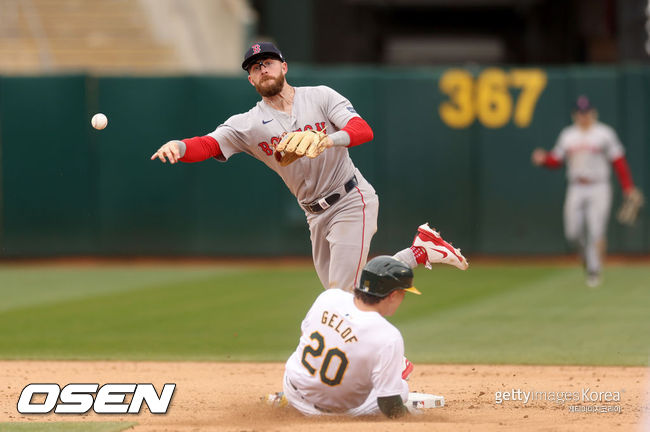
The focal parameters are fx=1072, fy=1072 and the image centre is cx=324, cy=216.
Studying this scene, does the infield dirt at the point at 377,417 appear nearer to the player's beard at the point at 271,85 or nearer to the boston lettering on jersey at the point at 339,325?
the boston lettering on jersey at the point at 339,325

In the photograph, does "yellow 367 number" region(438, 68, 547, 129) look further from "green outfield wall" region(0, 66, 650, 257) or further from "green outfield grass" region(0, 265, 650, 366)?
"green outfield grass" region(0, 265, 650, 366)

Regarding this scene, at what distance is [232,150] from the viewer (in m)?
6.96

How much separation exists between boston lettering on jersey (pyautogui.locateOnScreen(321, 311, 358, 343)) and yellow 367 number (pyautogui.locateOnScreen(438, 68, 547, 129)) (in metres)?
11.5

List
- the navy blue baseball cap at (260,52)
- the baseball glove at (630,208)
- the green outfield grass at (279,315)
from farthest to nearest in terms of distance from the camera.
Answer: the baseball glove at (630,208) < the green outfield grass at (279,315) < the navy blue baseball cap at (260,52)

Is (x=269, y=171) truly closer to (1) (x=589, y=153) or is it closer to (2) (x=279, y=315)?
(1) (x=589, y=153)

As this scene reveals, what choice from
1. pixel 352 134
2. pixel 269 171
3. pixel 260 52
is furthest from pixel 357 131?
pixel 269 171

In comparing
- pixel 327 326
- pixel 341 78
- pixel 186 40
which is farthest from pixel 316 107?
pixel 186 40

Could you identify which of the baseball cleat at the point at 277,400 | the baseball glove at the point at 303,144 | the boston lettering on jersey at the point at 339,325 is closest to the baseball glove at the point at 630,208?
the baseball cleat at the point at 277,400

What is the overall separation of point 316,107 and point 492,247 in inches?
415

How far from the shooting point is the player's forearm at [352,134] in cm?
629

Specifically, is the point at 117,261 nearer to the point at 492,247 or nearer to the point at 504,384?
the point at 492,247

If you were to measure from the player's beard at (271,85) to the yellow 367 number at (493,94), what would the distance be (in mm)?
10390

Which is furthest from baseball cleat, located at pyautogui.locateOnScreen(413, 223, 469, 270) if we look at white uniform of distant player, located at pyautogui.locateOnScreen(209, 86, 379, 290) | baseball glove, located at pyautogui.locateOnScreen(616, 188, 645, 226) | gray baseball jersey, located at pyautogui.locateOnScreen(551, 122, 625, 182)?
baseball glove, located at pyautogui.locateOnScreen(616, 188, 645, 226)

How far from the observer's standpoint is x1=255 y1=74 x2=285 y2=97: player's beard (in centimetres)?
675
